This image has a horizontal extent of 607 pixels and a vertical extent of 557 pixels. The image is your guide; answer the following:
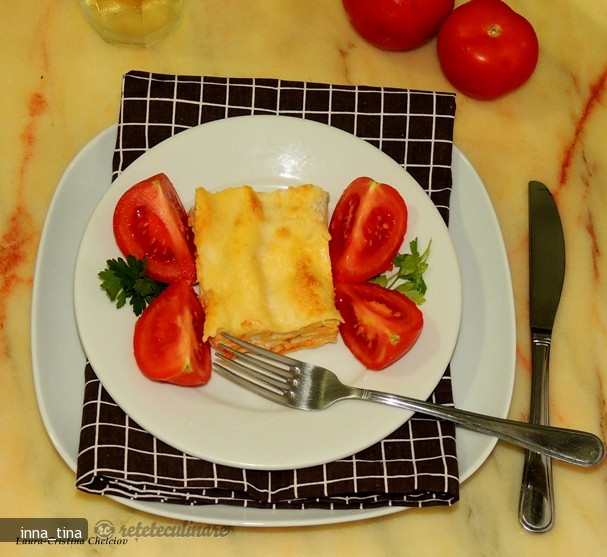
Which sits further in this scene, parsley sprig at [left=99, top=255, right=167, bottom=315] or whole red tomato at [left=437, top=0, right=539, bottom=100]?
whole red tomato at [left=437, top=0, right=539, bottom=100]

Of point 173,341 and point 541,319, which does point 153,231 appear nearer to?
point 173,341

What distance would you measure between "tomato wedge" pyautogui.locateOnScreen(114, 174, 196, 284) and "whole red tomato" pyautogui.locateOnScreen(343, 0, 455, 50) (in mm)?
779

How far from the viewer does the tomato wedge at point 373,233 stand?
1857mm

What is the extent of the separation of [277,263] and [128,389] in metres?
0.42

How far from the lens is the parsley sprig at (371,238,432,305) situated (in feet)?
6.08

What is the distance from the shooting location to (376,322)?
1.76 meters

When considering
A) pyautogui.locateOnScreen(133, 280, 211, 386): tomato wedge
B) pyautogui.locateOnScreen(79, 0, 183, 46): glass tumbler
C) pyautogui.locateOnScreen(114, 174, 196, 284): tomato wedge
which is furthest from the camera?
pyautogui.locateOnScreen(79, 0, 183, 46): glass tumbler

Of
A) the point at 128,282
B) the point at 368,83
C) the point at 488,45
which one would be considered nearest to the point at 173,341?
the point at 128,282

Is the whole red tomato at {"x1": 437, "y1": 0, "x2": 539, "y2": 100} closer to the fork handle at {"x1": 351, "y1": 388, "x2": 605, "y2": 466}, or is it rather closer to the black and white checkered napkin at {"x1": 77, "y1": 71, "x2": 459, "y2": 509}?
the black and white checkered napkin at {"x1": 77, "y1": 71, "x2": 459, "y2": 509}

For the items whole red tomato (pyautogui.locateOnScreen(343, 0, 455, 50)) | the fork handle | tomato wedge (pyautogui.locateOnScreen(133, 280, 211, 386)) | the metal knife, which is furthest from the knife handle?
whole red tomato (pyautogui.locateOnScreen(343, 0, 455, 50))

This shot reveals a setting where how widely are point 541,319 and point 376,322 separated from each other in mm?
513

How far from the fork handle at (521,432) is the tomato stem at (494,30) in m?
1.01

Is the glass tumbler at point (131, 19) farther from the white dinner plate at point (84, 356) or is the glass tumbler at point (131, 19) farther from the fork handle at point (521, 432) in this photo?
the fork handle at point (521, 432)

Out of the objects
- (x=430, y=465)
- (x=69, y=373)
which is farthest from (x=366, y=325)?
(x=69, y=373)
